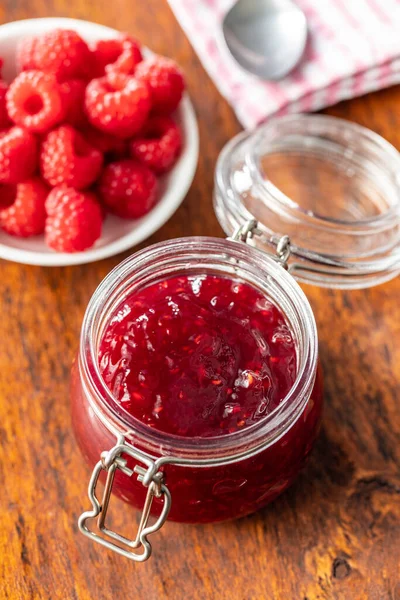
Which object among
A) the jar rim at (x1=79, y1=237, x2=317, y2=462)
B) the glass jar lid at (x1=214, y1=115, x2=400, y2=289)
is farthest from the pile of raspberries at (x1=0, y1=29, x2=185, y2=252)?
the jar rim at (x1=79, y1=237, x2=317, y2=462)

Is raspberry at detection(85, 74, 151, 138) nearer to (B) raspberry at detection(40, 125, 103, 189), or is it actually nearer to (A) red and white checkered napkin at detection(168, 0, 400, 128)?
(B) raspberry at detection(40, 125, 103, 189)

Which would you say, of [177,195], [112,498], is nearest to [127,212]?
[177,195]

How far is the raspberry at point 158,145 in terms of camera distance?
4.05 feet

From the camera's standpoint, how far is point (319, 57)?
1.43 m

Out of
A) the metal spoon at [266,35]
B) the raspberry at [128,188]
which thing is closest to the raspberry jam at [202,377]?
the raspberry at [128,188]

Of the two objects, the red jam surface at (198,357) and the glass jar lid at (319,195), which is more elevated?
the red jam surface at (198,357)

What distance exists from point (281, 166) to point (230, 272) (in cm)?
45

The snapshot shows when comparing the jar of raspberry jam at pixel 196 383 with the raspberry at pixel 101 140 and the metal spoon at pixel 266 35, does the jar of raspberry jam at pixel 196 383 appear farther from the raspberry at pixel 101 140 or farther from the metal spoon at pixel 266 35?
the metal spoon at pixel 266 35

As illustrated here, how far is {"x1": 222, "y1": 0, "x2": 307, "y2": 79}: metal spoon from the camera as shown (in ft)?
4.64

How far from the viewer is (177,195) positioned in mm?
1223

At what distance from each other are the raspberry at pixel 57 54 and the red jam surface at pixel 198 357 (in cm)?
47

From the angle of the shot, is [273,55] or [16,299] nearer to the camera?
[16,299]

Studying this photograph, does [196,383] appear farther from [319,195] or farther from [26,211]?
[319,195]

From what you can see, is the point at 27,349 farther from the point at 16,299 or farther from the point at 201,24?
the point at 201,24
